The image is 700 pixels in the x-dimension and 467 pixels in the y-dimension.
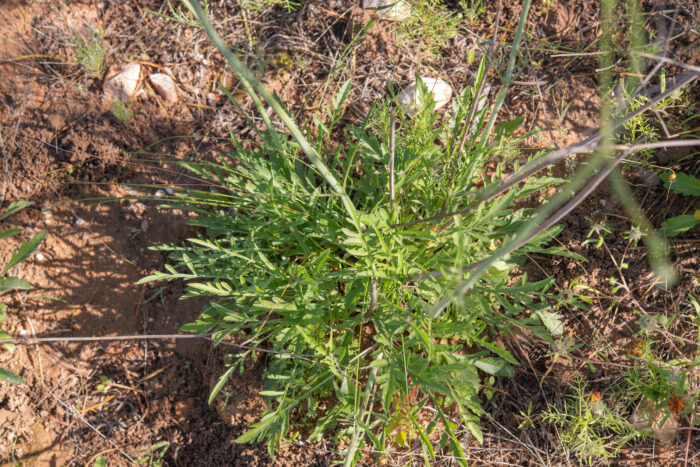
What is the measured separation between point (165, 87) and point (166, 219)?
2.71 feet

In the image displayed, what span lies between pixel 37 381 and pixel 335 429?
5.63 ft

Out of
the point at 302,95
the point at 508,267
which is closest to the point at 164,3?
the point at 302,95

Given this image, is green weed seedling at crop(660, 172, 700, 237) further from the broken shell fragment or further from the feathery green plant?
the broken shell fragment

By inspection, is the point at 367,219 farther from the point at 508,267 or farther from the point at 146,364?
the point at 146,364

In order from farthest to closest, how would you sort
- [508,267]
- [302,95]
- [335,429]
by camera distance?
[302,95] < [335,429] < [508,267]

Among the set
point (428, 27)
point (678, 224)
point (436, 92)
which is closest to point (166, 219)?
point (436, 92)

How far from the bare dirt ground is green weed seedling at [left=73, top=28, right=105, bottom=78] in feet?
0.19

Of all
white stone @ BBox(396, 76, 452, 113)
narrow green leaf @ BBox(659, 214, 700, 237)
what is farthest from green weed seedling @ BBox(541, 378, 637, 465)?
white stone @ BBox(396, 76, 452, 113)

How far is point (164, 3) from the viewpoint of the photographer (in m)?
2.86

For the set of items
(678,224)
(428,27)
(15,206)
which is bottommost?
(678,224)

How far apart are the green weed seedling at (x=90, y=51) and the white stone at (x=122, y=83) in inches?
3.3

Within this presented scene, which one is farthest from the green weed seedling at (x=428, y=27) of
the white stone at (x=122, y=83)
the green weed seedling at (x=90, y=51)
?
the green weed seedling at (x=90, y=51)

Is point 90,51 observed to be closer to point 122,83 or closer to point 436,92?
point 122,83

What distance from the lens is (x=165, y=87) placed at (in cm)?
277
